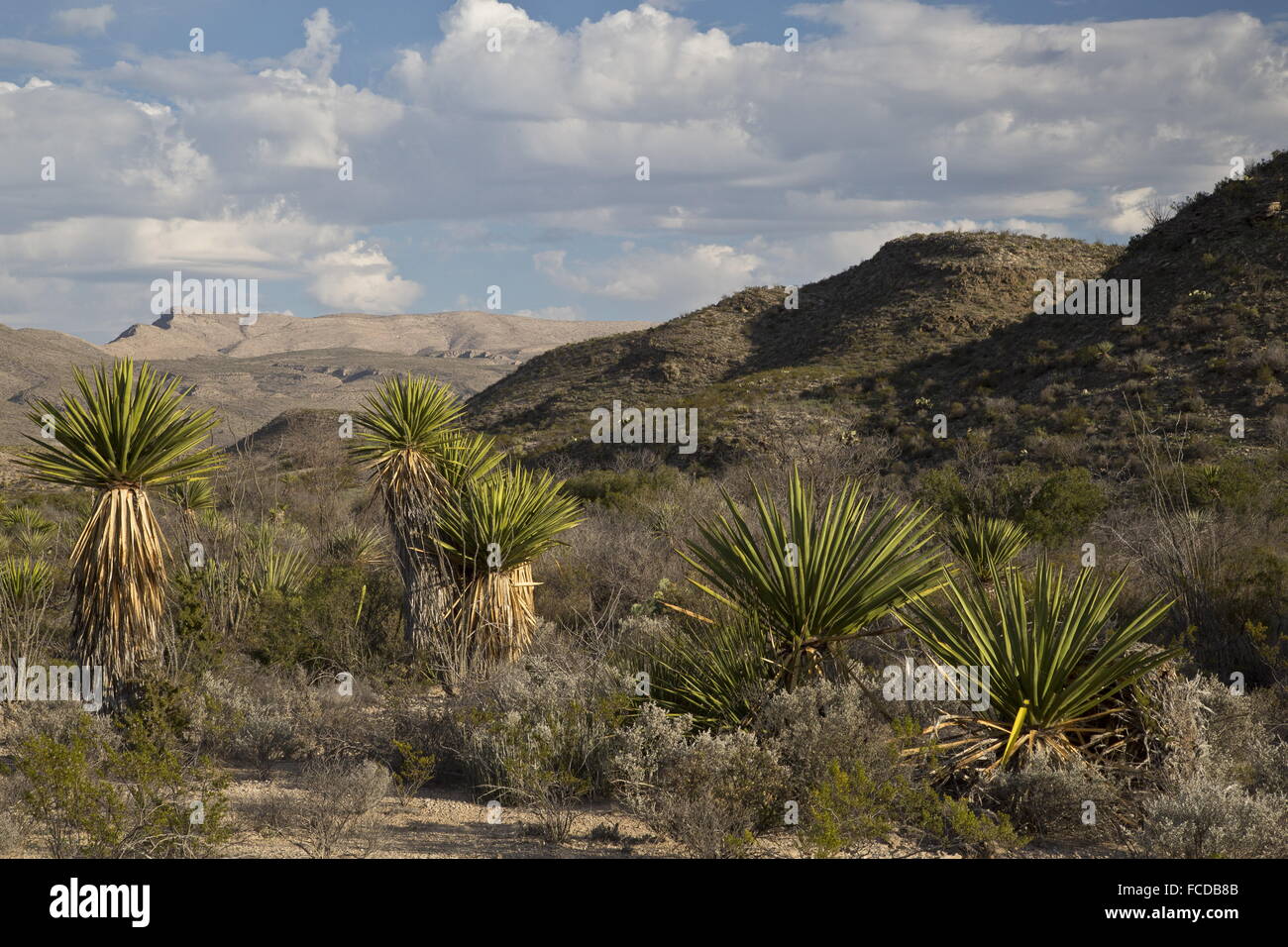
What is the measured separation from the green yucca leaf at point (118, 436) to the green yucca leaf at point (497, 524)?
2426 mm

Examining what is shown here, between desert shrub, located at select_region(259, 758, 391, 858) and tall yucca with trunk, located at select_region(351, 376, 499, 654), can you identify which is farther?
tall yucca with trunk, located at select_region(351, 376, 499, 654)

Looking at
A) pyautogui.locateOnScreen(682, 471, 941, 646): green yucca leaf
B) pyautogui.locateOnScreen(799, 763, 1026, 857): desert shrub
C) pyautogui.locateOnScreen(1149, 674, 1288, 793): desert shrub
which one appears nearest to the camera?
pyautogui.locateOnScreen(799, 763, 1026, 857): desert shrub

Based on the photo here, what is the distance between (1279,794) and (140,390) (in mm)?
8652

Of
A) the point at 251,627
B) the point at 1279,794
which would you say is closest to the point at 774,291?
the point at 251,627

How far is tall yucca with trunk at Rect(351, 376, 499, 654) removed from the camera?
31.8 ft

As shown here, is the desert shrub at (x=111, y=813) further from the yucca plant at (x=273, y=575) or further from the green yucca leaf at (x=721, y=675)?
the yucca plant at (x=273, y=575)

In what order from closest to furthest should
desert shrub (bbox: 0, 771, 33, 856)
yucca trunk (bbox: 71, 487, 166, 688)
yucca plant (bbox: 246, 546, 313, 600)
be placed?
desert shrub (bbox: 0, 771, 33, 856)
yucca trunk (bbox: 71, 487, 166, 688)
yucca plant (bbox: 246, 546, 313, 600)

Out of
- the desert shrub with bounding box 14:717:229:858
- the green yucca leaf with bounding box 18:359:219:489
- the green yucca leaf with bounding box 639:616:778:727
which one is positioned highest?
the green yucca leaf with bounding box 18:359:219:489

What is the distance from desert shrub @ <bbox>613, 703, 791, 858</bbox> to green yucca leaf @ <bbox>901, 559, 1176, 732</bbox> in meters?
1.31

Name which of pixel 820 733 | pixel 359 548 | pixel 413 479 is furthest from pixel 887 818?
pixel 359 548

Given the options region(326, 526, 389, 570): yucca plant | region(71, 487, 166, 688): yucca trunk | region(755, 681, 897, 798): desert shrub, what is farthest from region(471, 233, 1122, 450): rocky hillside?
region(755, 681, 897, 798): desert shrub

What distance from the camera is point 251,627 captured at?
10906mm

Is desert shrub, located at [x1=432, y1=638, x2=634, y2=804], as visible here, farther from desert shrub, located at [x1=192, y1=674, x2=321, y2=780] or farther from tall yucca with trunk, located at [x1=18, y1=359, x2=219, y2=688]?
tall yucca with trunk, located at [x1=18, y1=359, x2=219, y2=688]
